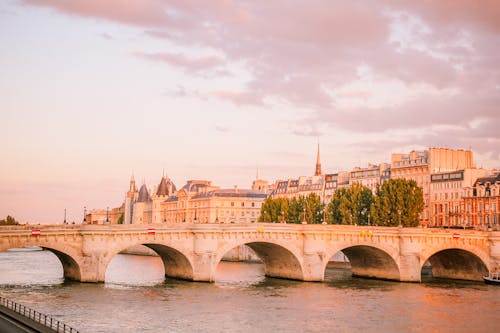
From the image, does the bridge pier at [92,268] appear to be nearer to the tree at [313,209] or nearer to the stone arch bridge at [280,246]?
the stone arch bridge at [280,246]

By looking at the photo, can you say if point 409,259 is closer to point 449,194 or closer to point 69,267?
point 69,267

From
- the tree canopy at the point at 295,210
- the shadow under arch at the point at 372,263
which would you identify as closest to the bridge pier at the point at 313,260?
the shadow under arch at the point at 372,263

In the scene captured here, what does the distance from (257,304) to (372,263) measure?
30.2 metres

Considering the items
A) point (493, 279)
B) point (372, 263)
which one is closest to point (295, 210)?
point (372, 263)

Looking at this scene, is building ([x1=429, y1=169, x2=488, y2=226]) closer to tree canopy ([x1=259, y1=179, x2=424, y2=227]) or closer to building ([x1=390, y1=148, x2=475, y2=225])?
building ([x1=390, y1=148, x2=475, y2=225])

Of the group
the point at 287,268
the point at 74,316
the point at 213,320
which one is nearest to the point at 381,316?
the point at 213,320

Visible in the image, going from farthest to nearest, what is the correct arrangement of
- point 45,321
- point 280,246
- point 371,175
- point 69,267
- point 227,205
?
1. point 227,205
2. point 371,175
3. point 280,246
4. point 69,267
5. point 45,321

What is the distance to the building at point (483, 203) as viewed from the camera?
118 meters

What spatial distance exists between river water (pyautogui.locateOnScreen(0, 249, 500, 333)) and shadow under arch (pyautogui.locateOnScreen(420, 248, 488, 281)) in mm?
5573

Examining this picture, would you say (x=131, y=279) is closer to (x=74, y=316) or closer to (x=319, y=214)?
(x=74, y=316)

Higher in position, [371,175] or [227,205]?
[371,175]

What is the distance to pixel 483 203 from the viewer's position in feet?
394

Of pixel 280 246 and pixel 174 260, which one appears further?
pixel 174 260

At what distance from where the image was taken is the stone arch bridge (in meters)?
68.8
